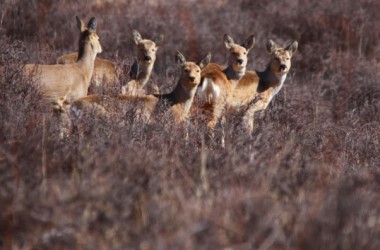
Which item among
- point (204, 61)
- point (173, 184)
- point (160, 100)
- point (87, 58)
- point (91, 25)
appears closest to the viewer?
point (173, 184)

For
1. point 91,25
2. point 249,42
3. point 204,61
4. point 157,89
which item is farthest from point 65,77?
point 249,42

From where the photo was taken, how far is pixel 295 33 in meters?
18.9

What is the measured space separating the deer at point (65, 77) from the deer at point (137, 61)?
11.2 inches

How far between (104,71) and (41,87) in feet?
8.21

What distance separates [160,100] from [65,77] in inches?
57.0

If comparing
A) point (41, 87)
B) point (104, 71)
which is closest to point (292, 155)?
point (41, 87)

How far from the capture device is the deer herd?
952 centimetres

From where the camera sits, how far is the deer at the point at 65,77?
993 centimetres

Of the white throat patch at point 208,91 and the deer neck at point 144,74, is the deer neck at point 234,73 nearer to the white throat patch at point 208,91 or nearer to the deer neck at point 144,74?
the white throat patch at point 208,91

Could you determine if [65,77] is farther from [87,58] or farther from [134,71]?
[134,71]

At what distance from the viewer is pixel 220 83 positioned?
1177 cm

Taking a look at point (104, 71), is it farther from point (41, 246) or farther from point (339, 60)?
point (41, 246)

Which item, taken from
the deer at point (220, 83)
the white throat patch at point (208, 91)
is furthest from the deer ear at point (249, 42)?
the white throat patch at point (208, 91)

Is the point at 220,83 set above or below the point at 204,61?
below
